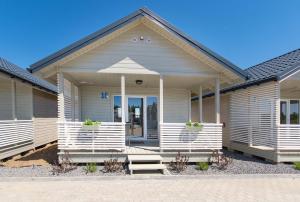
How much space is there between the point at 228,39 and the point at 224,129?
949 centimetres

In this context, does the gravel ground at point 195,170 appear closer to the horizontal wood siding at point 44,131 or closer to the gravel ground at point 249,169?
the gravel ground at point 249,169

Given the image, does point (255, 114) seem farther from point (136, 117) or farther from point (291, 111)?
point (136, 117)

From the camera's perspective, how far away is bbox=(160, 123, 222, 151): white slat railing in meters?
7.68

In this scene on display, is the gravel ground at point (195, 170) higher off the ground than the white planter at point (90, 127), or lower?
lower

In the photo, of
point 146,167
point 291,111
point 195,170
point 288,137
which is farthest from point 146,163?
point 291,111

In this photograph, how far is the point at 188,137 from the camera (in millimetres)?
7770

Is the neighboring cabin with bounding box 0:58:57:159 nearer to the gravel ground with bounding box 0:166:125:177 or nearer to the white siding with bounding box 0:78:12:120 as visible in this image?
the white siding with bounding box 0:78:12:120

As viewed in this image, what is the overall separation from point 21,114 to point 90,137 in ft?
17.1

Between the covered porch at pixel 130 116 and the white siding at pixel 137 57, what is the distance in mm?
325

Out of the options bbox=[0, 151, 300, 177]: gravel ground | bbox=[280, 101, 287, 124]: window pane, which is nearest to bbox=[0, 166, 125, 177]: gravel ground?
bbox=[0, 151, 300, 177]: gravel ground

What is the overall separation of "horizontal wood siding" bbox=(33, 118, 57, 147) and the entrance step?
5.91 metres

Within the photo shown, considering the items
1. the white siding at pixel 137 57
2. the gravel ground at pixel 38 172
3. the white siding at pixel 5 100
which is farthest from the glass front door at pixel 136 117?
the white siding at pixel 5 100

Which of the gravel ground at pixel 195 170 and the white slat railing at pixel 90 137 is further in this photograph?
the white slat railing at pixel 90 137

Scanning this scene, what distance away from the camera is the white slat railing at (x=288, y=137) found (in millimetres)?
8070
